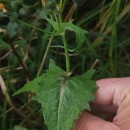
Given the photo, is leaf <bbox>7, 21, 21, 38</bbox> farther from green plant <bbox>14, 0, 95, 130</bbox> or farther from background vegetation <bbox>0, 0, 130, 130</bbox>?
green plant <bbox>14, 0, 95, 130</bbox>

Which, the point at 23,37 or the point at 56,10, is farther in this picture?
the point at 23,37

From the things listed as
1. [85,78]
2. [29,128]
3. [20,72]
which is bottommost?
[29,128]

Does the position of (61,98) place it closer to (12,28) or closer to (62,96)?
(62,96)

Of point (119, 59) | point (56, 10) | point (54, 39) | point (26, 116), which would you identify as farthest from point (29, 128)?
point (56, 10)

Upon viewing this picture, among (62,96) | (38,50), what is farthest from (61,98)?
(38,50)

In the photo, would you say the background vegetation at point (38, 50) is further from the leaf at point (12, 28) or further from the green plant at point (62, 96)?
the green plant at point (62, 96)

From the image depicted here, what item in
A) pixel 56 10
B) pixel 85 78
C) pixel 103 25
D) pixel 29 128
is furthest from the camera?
pixel 103 25

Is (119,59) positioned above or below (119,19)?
below

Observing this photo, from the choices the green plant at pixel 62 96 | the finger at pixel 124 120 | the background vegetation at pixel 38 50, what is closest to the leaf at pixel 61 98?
the green plant at pixel 62 96

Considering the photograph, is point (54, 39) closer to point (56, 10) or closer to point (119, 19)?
point (119, 19)
